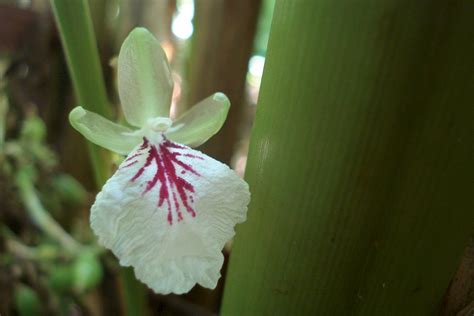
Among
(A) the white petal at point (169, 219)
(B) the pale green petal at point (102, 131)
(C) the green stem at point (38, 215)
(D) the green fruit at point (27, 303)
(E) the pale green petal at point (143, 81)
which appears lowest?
(D) the green fruit at point (27, 303)

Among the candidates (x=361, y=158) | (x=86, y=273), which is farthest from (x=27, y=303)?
(x=361, y=158)

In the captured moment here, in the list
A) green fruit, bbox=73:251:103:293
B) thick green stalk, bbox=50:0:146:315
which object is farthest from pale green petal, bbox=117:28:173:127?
green fruit, bbox=73:251:103:293

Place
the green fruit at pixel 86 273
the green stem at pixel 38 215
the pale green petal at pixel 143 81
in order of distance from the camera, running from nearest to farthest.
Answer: the pale green petal at pixel 143 81 < the green fruit at pixel 86 273 < the green stem at pixel 38 215

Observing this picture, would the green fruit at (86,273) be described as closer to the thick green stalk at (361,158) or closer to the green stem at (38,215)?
the green stem at (38,215)

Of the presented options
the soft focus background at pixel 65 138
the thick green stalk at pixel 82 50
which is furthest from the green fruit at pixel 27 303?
the thick green stalk at pixel 82 50

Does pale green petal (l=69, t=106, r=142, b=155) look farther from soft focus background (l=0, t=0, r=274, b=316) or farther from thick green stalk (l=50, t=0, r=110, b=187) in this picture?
soft focus background (l=0, t=0, r=274, b=316)

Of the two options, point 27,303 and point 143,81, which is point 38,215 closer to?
point 27,303
